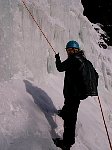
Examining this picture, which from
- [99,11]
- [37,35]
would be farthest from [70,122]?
[99,11]

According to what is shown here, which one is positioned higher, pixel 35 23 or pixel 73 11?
pixel 73 11

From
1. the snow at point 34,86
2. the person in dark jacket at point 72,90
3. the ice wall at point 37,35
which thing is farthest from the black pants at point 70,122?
the ice wall at point 37,35

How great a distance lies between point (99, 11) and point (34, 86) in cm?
960

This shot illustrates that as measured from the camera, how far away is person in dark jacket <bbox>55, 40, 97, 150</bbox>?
5531 mm

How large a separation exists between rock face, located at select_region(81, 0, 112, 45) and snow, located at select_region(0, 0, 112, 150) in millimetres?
5896

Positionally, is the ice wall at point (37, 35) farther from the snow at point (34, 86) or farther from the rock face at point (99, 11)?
the rock face at point (99, 11)

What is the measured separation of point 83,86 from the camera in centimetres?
551

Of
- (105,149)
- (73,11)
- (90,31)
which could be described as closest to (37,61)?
(105,149)

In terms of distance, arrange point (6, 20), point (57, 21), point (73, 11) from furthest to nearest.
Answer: point (73, 11)
point (57, 21)
point (6, 20)

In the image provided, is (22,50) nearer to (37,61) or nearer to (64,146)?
(37,61)

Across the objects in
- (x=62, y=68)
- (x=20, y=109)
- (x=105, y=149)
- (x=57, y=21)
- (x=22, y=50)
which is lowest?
(x=105, y=149)

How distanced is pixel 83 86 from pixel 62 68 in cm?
45

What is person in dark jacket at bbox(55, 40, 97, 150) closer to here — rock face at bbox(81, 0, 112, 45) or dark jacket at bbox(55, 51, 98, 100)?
dark jacket at bbox(55, 51, 98, 100)

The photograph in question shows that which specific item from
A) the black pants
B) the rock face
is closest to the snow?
the black pants
